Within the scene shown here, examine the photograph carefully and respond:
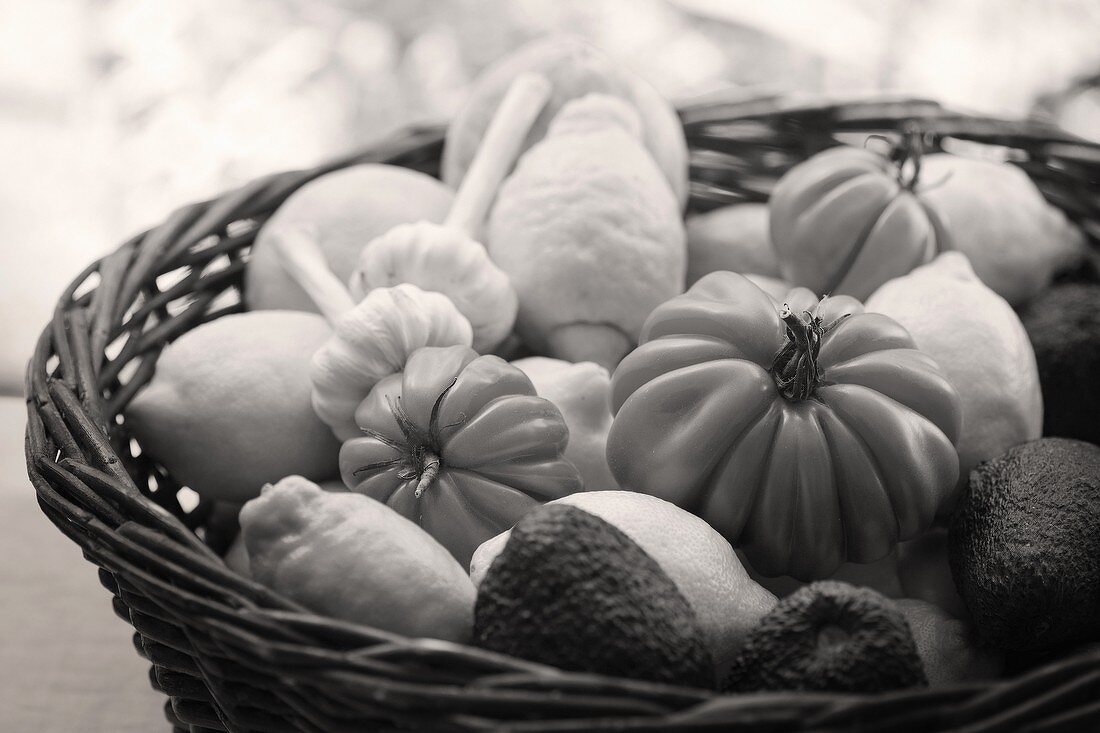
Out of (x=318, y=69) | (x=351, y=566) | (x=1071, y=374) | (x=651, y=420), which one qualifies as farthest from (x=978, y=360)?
(x=318, y=69)

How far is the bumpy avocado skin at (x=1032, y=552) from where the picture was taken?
0.72 metres

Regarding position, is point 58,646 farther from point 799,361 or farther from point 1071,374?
point 1071,374

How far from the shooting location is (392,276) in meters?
0.95

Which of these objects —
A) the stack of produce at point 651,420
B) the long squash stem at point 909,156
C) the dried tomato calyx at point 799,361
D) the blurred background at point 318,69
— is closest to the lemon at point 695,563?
the stack of produce at point 651,420

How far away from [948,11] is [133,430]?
6.23ft

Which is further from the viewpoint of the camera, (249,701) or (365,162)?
(365,162)

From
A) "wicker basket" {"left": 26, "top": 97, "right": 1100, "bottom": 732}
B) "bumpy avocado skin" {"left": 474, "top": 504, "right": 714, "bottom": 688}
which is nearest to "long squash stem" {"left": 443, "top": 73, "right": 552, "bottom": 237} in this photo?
"wicker basket" {"left": 26, "top": 97, "right": 1100, "bottom": 732}

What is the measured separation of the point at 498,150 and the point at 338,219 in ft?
0.61

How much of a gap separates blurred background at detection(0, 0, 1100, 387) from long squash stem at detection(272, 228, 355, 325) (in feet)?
3.37

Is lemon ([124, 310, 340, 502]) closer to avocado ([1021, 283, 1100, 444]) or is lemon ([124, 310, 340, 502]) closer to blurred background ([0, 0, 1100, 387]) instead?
avocado ([1021, 283, 1100, 444])

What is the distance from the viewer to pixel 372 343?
860mm

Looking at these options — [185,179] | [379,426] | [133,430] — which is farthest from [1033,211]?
[185,179]

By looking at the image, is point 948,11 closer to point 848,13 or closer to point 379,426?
point 848,13

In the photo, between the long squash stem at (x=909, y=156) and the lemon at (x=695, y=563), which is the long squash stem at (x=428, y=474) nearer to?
the lemon at (x=695, y=563)
